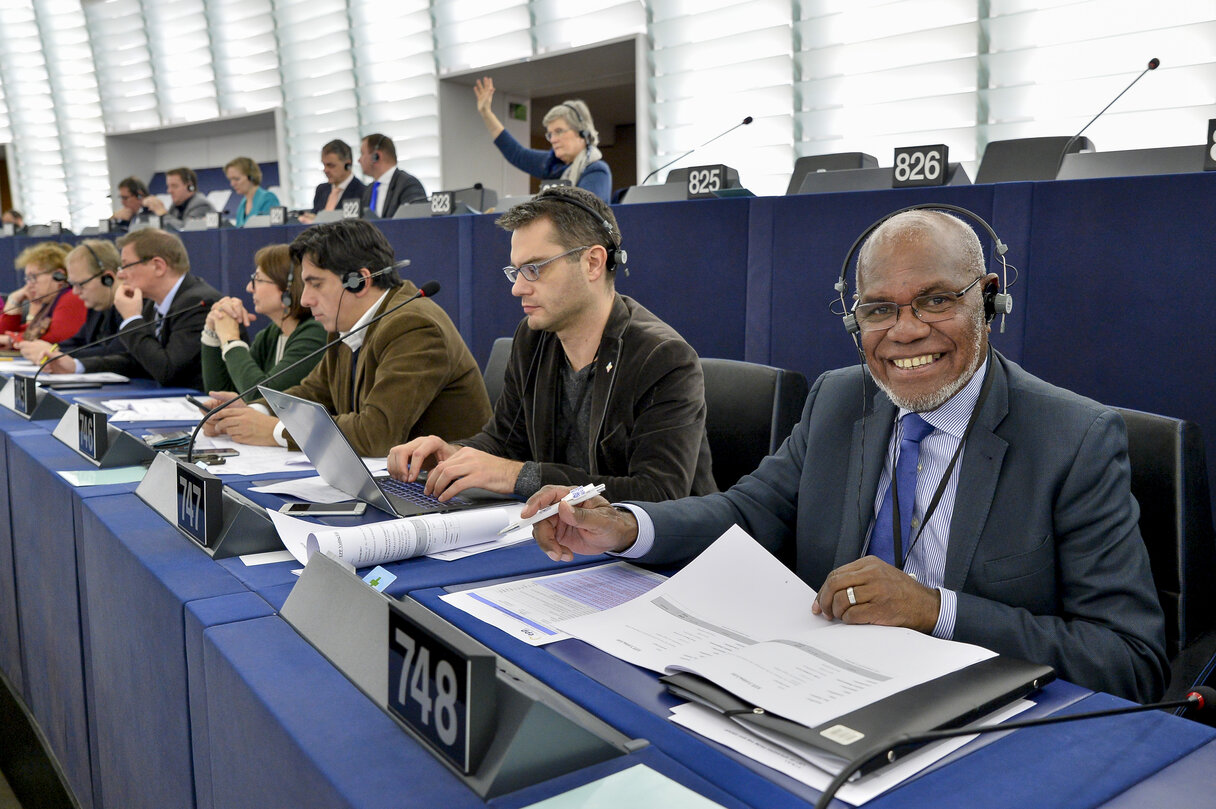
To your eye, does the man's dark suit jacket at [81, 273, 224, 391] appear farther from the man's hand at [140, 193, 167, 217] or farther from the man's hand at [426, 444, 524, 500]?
the man's hand at [140, 193, 167, 217]

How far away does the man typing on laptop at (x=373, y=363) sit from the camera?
6.88 ft

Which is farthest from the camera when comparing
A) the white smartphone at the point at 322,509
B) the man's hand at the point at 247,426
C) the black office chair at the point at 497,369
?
the black office chair at the point at 497,369

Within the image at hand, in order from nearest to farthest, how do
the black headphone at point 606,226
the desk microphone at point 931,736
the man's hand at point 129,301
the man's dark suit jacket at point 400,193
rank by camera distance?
the desk microphone at point 931,736 < the black headphone at point 606,226 < the man's hand at point 129,301 < the man's dark suit jacket at point 400,193

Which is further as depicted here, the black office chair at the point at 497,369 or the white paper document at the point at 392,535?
the black office chair at the point at 497,369

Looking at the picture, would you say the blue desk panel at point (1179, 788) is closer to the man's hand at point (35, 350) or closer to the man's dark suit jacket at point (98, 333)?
the man's dark suit jacket at point (98, 333)

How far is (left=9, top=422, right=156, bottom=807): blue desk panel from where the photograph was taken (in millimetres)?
1560

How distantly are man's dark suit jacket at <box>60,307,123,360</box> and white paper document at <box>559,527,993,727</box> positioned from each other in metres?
3.49

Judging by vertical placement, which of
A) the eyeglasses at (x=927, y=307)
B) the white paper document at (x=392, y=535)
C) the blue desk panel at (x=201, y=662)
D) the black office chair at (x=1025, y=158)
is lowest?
the blue desk panel at (x=201, y=662)

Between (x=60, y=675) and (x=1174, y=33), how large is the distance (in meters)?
4.95

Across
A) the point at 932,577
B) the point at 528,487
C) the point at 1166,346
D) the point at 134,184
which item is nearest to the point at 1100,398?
the point at 1166,346

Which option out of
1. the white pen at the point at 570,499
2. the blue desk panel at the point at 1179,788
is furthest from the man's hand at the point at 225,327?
the blue desk panel at the point at 1179,788

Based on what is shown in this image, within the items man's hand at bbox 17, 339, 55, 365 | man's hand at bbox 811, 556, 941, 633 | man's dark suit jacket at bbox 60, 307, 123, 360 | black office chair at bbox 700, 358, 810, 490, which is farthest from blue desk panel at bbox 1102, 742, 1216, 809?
man's hand at bbox 17, 339, 55, 365

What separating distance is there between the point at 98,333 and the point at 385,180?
2.19m

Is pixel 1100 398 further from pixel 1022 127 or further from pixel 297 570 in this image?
pixel 1022 127
